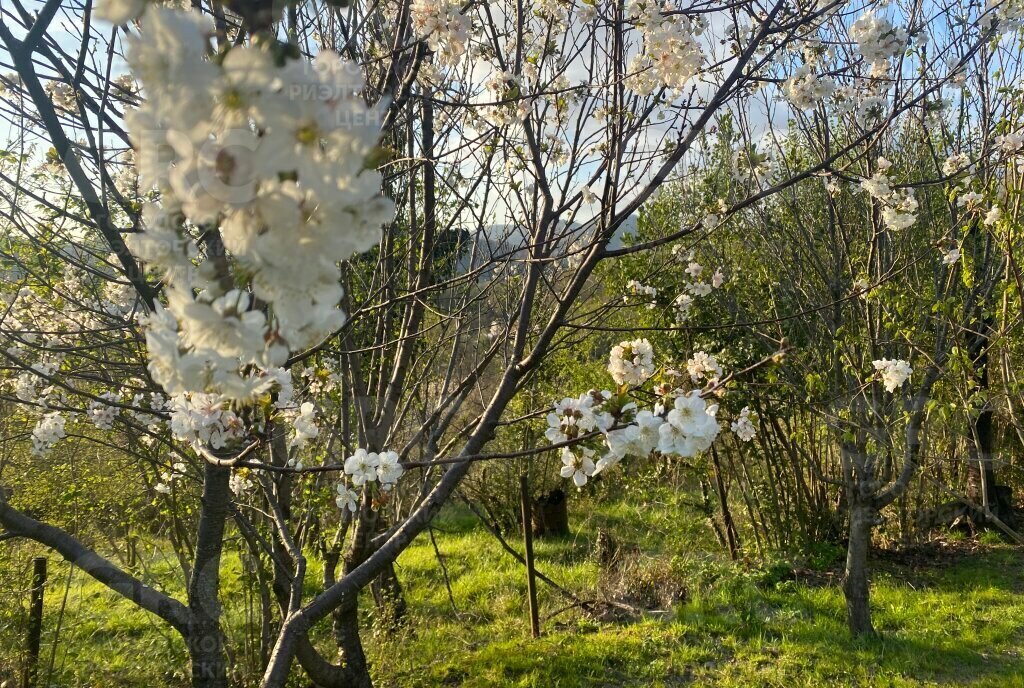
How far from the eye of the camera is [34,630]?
11.7ft

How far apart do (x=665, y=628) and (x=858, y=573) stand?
1269 mm

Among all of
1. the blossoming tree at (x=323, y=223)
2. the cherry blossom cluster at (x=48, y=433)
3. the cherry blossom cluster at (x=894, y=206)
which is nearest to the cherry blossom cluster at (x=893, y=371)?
the blossoming tree at (x=323, y=223)

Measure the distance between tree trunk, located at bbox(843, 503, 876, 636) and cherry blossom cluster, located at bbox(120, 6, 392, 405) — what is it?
13.9 ft

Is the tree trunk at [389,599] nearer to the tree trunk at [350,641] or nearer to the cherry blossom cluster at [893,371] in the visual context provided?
the tree trunk at [350,641]

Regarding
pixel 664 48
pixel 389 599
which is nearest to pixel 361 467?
pixel 664 48

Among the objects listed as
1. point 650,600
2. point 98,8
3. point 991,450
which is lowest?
point 650,600

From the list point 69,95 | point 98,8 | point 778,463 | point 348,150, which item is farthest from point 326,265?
point 778,463

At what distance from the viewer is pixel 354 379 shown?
3.01 m

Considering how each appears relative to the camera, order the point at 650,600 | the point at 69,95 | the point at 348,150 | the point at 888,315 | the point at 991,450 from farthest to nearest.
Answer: the point at 991,450 < the point at 650,600 < the point at 888,315 < the point at 69,95 < the point at 348,150

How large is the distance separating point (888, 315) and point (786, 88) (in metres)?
1.28

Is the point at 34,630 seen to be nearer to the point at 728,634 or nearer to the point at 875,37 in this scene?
the point at 728,634

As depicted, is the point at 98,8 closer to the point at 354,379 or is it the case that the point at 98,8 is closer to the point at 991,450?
the point at 354,379

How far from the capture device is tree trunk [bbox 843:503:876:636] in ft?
13.0

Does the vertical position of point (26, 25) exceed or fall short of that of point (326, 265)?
it exceeds it
